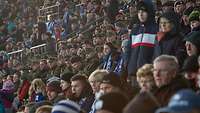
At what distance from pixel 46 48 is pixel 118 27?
4.82 metres

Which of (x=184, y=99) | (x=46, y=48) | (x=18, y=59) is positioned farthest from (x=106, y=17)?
→ (x=184, y=99)

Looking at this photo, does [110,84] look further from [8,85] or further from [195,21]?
[8,85]

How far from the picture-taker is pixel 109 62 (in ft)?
36.7

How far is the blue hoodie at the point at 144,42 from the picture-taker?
9594 millimetres

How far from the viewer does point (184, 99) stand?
14.6 feet

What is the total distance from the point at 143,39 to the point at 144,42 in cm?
5

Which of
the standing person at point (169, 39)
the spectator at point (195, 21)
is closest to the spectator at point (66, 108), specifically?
the standing person at point (169, 39)

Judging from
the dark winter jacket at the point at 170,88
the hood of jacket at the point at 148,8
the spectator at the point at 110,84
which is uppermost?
the hood of jacket at the point at 148,8

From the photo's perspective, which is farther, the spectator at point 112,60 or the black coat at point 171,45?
the spectator at point 112,60

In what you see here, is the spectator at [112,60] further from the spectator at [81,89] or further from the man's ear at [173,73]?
the man's ear at [173,73]

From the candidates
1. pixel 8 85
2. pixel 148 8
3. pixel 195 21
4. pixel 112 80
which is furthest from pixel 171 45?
pixel 8 85

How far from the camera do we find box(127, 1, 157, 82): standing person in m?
9.56

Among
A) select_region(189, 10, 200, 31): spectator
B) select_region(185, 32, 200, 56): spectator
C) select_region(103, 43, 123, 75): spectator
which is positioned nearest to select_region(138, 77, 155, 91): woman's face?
select_region(185, 32, 200, 56): spectator

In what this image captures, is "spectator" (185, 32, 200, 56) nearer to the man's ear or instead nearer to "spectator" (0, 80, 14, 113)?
the man's ear
